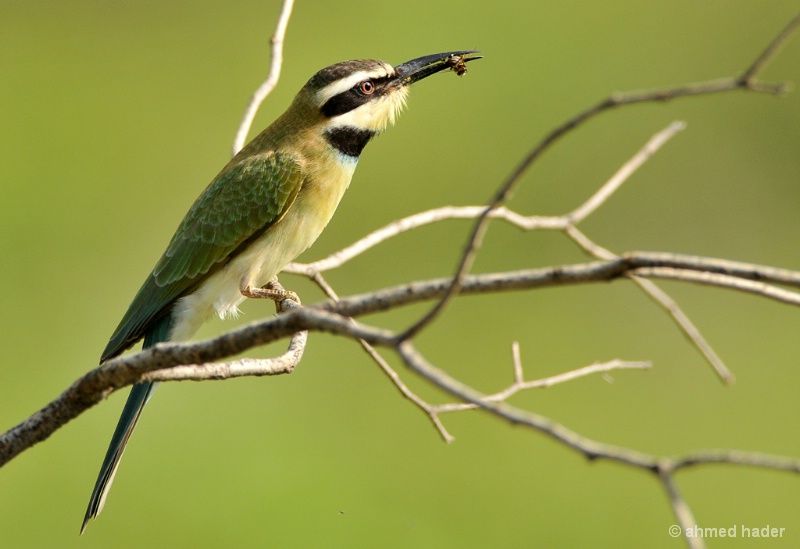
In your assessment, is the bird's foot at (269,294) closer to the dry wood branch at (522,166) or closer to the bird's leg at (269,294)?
the bird's leg at (269,294)

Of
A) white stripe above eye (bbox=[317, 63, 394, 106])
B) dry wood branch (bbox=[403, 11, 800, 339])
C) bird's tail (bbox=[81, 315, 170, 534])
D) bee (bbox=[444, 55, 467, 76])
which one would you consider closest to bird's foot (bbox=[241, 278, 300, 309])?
bird's tail (bbox=[81, 315, 170, 534])

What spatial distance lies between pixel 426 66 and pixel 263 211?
2.00 ft

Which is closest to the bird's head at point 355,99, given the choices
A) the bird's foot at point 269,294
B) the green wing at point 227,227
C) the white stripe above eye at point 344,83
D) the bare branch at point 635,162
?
the white stripe above eye at point 344,83

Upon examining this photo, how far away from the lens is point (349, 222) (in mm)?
6496

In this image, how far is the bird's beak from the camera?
2939 millimetres

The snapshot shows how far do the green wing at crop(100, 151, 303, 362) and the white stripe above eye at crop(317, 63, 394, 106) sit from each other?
20 cm

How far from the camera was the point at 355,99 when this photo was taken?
114 inches

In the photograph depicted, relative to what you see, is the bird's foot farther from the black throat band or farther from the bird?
the black throat band

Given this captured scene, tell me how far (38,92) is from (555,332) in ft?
13.4

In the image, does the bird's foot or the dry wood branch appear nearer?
the dry wood branch

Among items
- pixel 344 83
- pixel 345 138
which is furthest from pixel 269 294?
pixel 344 83

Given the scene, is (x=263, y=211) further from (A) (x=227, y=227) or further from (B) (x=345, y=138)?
(B) (x=345, y=138)

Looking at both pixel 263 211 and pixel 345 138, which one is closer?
pixel 263 211

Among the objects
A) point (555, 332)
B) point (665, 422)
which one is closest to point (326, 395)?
point (555, 332)
